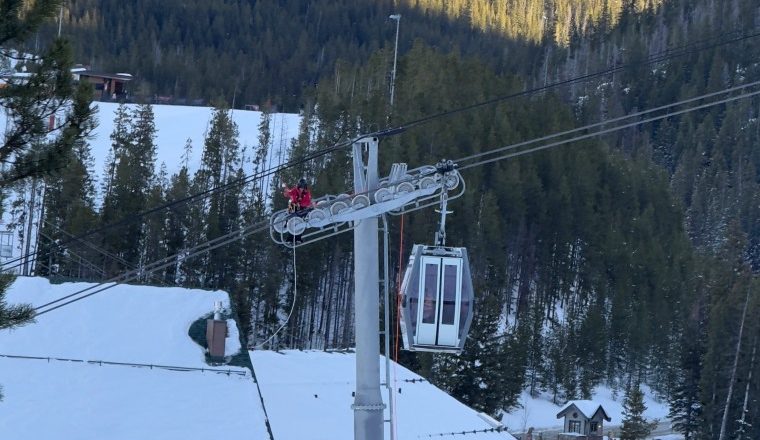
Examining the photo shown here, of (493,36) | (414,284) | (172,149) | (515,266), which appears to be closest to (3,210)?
(414,284)

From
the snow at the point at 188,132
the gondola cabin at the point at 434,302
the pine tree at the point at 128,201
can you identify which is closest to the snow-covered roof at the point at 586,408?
the pine tree at the point at 128,201

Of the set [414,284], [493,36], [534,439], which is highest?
[493,36]

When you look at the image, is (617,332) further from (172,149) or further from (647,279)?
(172,149)

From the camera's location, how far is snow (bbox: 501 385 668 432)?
52062mm

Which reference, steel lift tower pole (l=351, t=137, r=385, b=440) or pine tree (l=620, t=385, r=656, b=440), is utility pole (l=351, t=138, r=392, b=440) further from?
pine tree (l=620, t=385, r=656, b=440)

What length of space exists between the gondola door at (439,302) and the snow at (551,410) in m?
34.7

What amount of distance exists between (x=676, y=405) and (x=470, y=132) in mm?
21773

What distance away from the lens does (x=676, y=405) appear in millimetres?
54188

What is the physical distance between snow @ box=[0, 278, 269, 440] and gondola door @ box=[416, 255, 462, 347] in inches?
328

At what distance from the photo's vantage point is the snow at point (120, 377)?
2222 cm

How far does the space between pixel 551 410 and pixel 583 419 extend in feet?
33.1

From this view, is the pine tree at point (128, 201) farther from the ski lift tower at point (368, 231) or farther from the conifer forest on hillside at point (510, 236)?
the ski lift tower at point (368, 231)

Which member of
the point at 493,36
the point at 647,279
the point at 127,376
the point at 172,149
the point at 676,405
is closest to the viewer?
the point at 127,376

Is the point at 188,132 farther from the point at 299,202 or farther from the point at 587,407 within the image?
the point at 299,202
